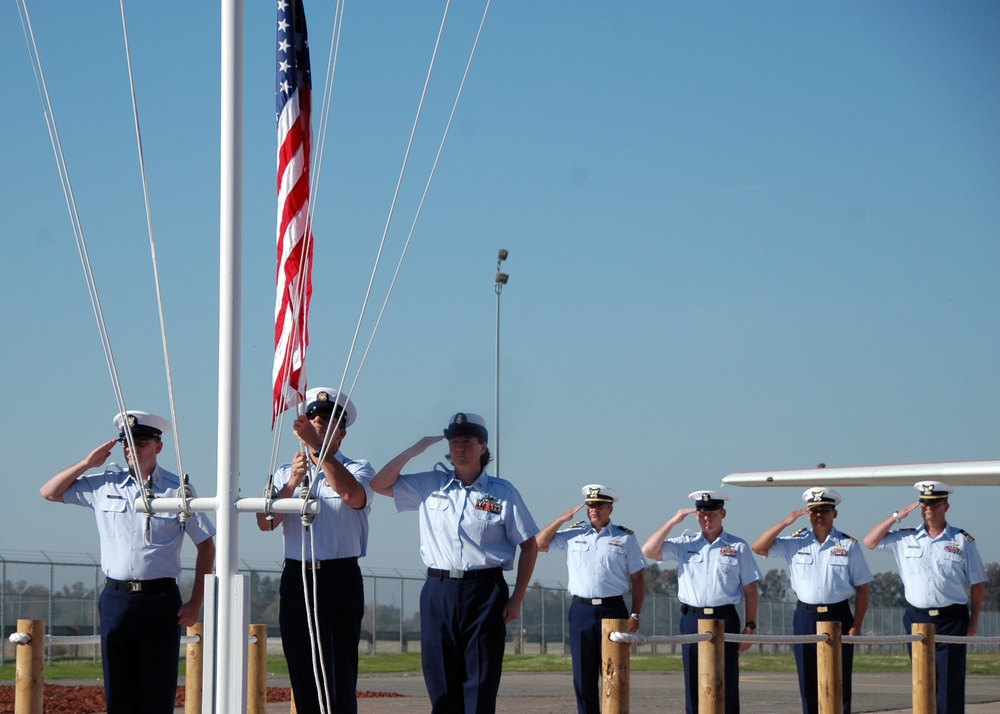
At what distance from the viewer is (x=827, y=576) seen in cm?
1070

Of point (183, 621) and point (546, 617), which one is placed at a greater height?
point (183, 621)

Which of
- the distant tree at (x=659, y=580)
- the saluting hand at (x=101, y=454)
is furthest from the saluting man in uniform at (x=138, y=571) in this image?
the distant tree at (x=659, y=580)

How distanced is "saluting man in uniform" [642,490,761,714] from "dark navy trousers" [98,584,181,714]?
4.86 meters

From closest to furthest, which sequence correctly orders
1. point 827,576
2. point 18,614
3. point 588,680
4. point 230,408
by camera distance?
point 230,408 → point 588,680 → point 827,576 → point 18,614

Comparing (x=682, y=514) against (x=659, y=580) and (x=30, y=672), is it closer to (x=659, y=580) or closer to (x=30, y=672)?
(x=30, y=672)

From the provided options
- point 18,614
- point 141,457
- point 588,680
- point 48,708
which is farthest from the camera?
point 18,614

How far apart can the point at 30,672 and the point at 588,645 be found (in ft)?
15.7

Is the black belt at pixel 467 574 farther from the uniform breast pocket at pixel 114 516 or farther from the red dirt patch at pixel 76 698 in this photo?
the red dirt patch at pixel 76 698

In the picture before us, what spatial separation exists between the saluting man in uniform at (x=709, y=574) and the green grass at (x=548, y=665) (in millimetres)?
11395

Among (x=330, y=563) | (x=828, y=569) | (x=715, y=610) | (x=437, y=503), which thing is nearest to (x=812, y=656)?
(x=828, y=569)

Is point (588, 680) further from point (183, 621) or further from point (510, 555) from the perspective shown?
point (183, 621)

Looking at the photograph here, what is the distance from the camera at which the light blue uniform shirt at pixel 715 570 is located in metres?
10.7

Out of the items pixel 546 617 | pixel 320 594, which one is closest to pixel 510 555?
pixel 320 594

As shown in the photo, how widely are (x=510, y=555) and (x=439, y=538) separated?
0.40m
